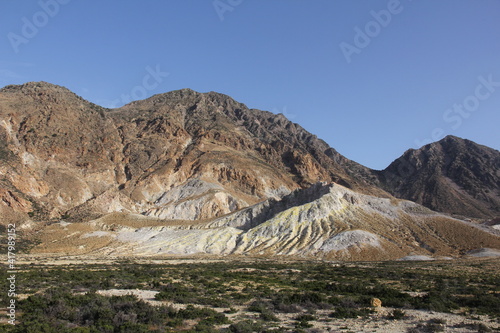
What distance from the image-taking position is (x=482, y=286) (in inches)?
981

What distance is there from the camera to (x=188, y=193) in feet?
396

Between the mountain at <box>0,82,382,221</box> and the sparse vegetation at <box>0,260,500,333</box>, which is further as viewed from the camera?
the mountain at <box>0,82,382,221</box>

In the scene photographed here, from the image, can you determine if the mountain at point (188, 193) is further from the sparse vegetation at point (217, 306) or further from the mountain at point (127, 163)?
the sparse vegetation at point (217, 306)

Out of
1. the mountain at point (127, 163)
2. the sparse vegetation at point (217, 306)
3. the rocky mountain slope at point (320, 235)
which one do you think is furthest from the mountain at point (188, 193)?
the sparse vegetation at point (217, 306)

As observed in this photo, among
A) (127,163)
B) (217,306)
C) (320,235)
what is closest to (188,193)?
(127,163)

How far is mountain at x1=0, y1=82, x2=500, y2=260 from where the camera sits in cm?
6762

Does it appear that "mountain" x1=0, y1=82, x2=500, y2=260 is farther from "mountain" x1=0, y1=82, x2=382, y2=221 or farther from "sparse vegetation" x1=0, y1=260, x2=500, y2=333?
"sparse vegetation" x1=0, y1=260, x2=500, y2=333

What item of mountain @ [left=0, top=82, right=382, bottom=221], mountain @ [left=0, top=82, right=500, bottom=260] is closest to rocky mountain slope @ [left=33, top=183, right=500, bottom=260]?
mountain @ [left=0, top=82, right=500, bottom=260]

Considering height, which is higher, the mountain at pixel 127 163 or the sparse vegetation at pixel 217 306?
the mountain at pixel 127 163

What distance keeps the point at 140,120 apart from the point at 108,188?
5016 centimetres

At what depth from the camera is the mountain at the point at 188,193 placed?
67625mm

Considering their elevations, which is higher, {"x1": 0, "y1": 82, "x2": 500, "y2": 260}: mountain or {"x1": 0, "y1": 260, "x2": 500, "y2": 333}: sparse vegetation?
{"x1": 0, "y1": 82, "x2": 500, "y2": 260}: mountain

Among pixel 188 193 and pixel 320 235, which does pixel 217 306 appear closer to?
pixel 320 235

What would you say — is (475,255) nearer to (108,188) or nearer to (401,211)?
(401,211)
